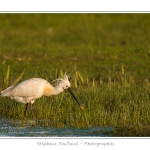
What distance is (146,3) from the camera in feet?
40.1

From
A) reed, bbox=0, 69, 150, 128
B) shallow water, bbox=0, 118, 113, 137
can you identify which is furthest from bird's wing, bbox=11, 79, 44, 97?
shallow water, bbox=0, 118, 113, 137

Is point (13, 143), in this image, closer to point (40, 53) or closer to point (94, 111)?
point (94, 111)

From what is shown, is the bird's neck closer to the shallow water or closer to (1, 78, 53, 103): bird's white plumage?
(1, 78, 53, 103): bird's white plumage

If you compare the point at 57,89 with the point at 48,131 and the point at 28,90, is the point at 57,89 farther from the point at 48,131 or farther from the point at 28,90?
the point at 48,131

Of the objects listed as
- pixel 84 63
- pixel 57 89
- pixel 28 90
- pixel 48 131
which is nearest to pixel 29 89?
→ pixel 28 90

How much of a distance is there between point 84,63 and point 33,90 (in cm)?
542

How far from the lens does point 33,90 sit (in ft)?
36.9

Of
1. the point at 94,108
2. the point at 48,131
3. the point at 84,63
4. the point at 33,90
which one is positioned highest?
the point at 84,63

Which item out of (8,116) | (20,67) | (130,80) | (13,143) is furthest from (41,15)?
(13,143)

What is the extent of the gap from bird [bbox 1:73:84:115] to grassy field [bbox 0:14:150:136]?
0.59 ft

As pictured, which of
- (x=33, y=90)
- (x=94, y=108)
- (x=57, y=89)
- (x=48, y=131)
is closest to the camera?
(x=48, y=131)

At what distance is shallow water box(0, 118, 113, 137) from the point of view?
968cm

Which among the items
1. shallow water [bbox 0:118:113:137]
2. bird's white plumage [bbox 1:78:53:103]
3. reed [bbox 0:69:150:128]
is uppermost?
bird's white plumage [bbox 1:78:53:103]

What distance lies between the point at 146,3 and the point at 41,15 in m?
14.0
